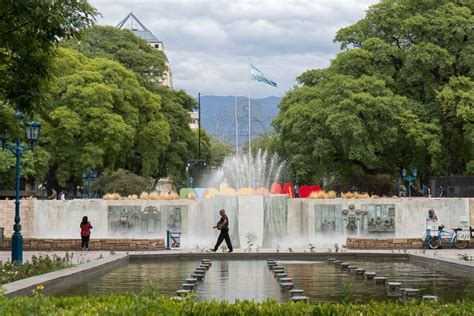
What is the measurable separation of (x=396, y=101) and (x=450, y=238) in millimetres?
18122

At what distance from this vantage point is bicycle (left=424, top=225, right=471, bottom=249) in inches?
1393

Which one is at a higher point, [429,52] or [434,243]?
[429,52]

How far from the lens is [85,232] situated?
34375 mm

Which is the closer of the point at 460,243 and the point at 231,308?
the point at 231,308

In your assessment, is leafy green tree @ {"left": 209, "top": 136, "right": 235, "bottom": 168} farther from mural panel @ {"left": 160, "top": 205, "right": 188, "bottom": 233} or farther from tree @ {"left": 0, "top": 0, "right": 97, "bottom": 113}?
tree @ {"left": 0, "top": 0, "right": 97, "bottom": 113}

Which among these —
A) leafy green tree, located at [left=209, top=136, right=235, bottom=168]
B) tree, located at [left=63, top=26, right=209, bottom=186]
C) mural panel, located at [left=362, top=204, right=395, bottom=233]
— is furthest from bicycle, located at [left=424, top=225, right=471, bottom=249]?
leafy green tree, located at [left=209, top=136, right=235, bottom=168]

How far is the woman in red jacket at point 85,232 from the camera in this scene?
113 feet

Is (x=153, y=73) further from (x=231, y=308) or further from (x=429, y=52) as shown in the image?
(x=231, y=308)

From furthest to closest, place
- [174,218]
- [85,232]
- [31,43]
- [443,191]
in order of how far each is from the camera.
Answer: [443,191] < [174,218] < [85,232] < [31,43]

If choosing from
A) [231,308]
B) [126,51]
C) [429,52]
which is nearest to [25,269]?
[231,308]

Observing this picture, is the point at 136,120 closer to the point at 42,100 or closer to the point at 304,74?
the point at 304,74

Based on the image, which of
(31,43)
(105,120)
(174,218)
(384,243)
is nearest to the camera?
(31,43)

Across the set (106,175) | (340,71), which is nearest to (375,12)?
(340,71)

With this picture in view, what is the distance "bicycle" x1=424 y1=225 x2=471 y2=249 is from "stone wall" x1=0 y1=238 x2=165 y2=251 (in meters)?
10.1
